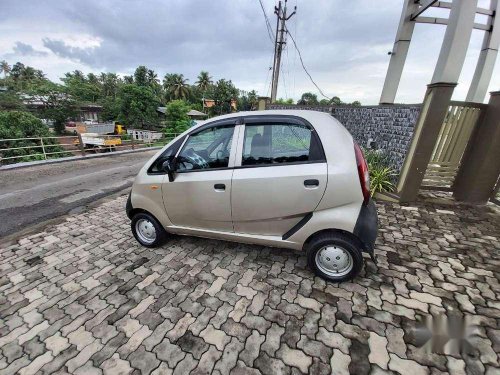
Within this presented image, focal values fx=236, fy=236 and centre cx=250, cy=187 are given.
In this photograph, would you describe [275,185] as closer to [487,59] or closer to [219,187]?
[219,187]

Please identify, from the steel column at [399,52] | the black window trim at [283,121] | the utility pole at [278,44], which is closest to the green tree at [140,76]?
the utility pole at [278,44]

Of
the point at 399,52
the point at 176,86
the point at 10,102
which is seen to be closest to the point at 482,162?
the point at 399,52

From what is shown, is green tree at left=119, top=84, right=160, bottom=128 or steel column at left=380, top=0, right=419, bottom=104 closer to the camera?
steel column at left=380, top=0, right=419, bottom=104

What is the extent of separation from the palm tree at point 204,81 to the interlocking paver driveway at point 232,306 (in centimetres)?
5308

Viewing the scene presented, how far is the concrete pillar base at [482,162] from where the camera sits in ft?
13.3

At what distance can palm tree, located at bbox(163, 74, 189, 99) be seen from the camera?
147ft

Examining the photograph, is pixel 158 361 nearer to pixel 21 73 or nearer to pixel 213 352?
pixel 213 352

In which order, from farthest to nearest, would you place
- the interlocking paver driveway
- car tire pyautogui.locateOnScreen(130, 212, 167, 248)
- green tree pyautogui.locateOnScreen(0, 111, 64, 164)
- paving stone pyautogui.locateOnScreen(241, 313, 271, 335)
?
green tree pyautogui.locateOnScreen(0, 111, 64, 164) < car tire pyautogui.locateOnScreen(130, 212, 167, 248) < paving stone pyautogui.locateOnScreen(241, 313, 271, 335) < the interlocking paver driveway

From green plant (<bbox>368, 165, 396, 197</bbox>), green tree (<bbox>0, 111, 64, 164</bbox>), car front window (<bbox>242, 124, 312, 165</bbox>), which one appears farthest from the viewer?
green tree (<bbox>0, 111, 64, 164</bbox>)

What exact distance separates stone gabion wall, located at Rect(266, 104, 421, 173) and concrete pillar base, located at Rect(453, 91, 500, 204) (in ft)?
3.39

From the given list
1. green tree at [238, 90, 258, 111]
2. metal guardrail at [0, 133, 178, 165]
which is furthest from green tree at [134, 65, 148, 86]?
metal guardrail at [0, 133, 178, 165]

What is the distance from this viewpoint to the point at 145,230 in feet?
10.4

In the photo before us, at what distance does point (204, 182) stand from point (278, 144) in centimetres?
88

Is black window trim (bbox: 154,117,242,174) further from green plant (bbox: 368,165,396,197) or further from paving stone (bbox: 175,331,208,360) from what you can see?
green plant (bbox: 368,165,396,197)
